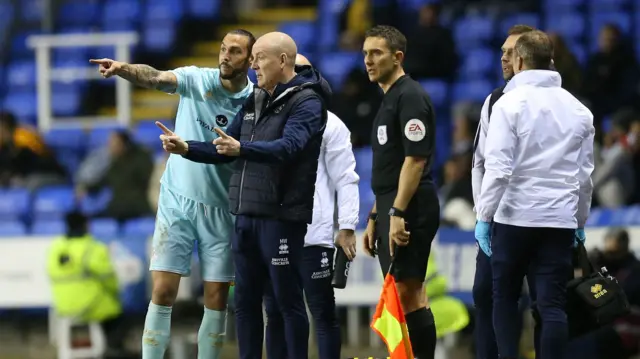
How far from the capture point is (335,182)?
830cm

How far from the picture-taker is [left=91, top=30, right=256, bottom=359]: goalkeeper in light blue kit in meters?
7.95

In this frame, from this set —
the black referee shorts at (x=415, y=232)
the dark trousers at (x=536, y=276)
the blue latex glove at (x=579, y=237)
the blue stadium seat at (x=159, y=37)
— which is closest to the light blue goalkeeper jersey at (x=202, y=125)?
the black referee shorts at (x=415, y=232)

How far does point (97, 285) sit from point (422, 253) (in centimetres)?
540

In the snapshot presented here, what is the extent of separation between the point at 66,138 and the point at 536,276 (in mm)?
9983

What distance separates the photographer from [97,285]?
12.7m

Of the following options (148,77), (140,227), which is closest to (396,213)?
(148,77)

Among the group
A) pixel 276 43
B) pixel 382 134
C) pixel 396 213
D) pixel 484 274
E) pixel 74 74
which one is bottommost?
pixel 484 274

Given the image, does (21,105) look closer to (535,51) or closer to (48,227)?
(48,227)

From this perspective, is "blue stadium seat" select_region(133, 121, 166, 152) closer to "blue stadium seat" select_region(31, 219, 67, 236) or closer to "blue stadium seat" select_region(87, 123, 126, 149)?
"blue stadium seat" select_region(87, 123, 126, 149)

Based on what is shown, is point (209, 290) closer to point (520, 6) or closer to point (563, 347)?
point (563, 347)

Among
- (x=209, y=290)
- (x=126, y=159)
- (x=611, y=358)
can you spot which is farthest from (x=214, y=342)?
(x=126, y=159)

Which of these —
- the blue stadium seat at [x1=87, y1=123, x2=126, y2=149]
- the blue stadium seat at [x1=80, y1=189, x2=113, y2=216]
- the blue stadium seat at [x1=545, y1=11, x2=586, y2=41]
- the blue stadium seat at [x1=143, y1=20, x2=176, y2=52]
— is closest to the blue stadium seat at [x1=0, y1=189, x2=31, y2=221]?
the blue stadium seat at [x1=80, y1=189, x2=113, y2=216]

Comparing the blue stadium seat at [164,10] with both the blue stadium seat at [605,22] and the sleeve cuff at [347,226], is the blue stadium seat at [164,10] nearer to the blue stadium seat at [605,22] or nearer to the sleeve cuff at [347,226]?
the blue stadium seat at [605,22]

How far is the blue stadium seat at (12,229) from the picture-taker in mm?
14316
